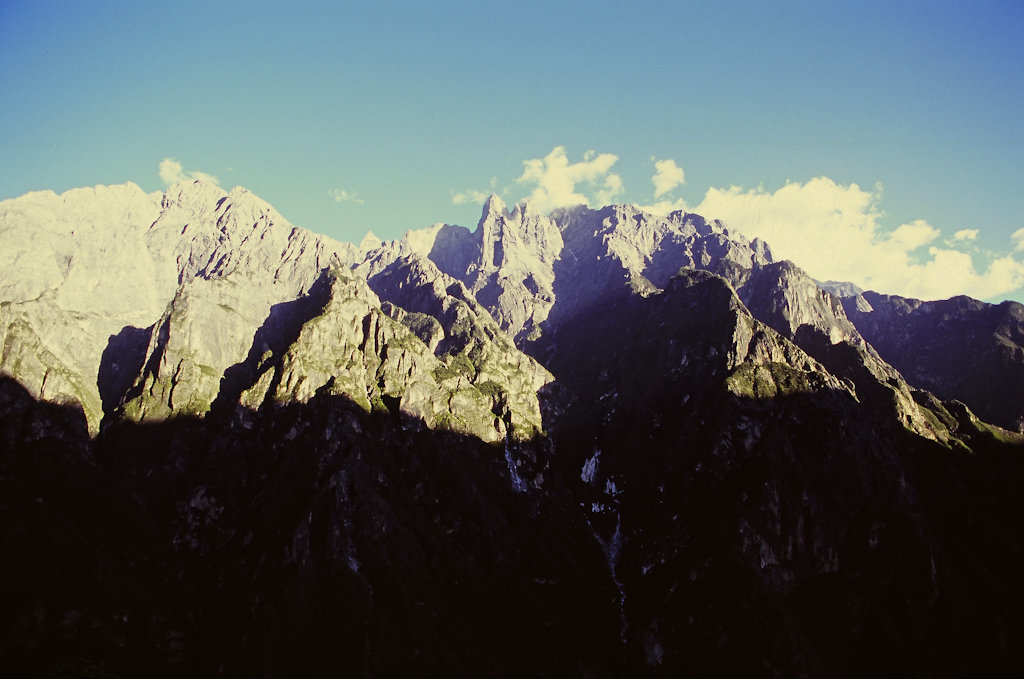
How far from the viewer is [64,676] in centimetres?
19875

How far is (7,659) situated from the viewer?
19525 cm

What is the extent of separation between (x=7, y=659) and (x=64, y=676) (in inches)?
742
